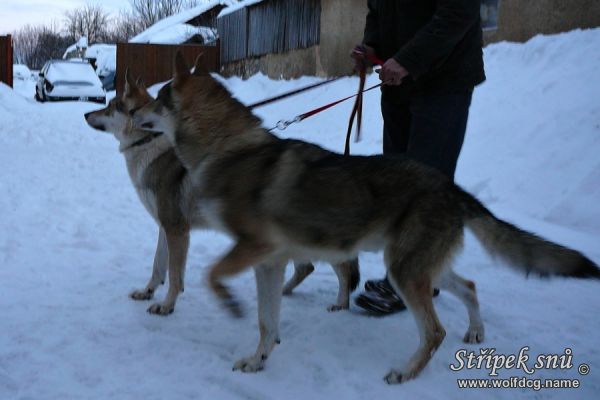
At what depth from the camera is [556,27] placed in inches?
329

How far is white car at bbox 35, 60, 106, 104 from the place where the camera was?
19047mm

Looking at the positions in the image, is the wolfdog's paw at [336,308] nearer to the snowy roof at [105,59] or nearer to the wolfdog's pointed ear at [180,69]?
the wolfdog's pointed ear at [180,69]

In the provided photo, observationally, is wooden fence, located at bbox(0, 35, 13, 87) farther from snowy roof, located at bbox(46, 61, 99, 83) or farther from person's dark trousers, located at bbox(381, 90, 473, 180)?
person's dark trousers, located at bbox(381, 90, 473, 180)

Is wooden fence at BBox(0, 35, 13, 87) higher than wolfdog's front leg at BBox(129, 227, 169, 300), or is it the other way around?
wooden fence at BBox(0, 35, 13, 87)

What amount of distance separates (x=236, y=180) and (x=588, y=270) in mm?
1556

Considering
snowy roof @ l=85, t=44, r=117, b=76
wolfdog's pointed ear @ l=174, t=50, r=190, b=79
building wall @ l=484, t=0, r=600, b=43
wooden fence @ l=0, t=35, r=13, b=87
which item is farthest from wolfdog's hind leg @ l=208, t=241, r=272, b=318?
snowy roof @ l=85, t=44, r=117, b=76

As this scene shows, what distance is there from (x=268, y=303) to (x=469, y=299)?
1.09 metres

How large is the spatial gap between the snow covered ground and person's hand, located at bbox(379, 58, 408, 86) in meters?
1.34

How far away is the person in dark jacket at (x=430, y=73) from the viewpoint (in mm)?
2982

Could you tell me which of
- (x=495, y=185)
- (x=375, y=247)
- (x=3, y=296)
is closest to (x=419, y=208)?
(x=375, y=247)

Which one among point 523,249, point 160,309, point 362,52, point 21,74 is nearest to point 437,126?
point 362,52

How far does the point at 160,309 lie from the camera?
3.39 meters

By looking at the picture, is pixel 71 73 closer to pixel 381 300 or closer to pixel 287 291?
pixel 287 291

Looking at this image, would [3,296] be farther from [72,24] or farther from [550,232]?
[72,24]
